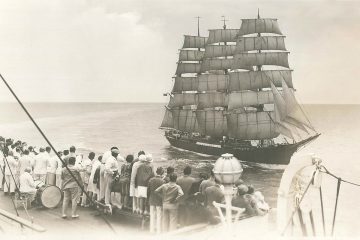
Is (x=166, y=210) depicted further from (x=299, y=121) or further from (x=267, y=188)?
(x=299, y=121)

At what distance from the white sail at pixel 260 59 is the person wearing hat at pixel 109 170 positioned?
2206 cm

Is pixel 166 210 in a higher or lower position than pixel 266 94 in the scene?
lower

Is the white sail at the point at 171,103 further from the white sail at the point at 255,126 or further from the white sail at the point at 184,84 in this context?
the white sail at the point at 255,126

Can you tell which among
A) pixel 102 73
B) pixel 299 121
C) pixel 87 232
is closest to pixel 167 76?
pixel 102 73

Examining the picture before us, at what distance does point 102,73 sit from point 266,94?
20249 millimetres

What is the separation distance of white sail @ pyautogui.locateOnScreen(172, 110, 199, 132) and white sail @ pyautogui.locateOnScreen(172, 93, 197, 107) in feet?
3.30

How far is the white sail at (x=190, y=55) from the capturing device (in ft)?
128

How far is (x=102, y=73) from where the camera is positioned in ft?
32.9

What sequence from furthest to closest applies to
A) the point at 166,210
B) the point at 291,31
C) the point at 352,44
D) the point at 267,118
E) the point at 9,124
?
the point at 9,124 < the point at 267,118 < the point at 291,31 < the point at 352,44 < the point at 166,210

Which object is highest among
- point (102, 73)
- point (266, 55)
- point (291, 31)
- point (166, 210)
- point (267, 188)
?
point (266, 55)


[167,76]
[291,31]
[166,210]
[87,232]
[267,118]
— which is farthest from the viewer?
[267,118]

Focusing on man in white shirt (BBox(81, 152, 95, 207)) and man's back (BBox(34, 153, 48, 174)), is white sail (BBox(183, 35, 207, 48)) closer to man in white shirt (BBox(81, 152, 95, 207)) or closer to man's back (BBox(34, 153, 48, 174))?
man's back (BBox(34, 153, 48, 174))

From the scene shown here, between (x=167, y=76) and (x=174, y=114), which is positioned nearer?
(x=167, y=76)

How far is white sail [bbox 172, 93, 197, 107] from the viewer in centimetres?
3888
